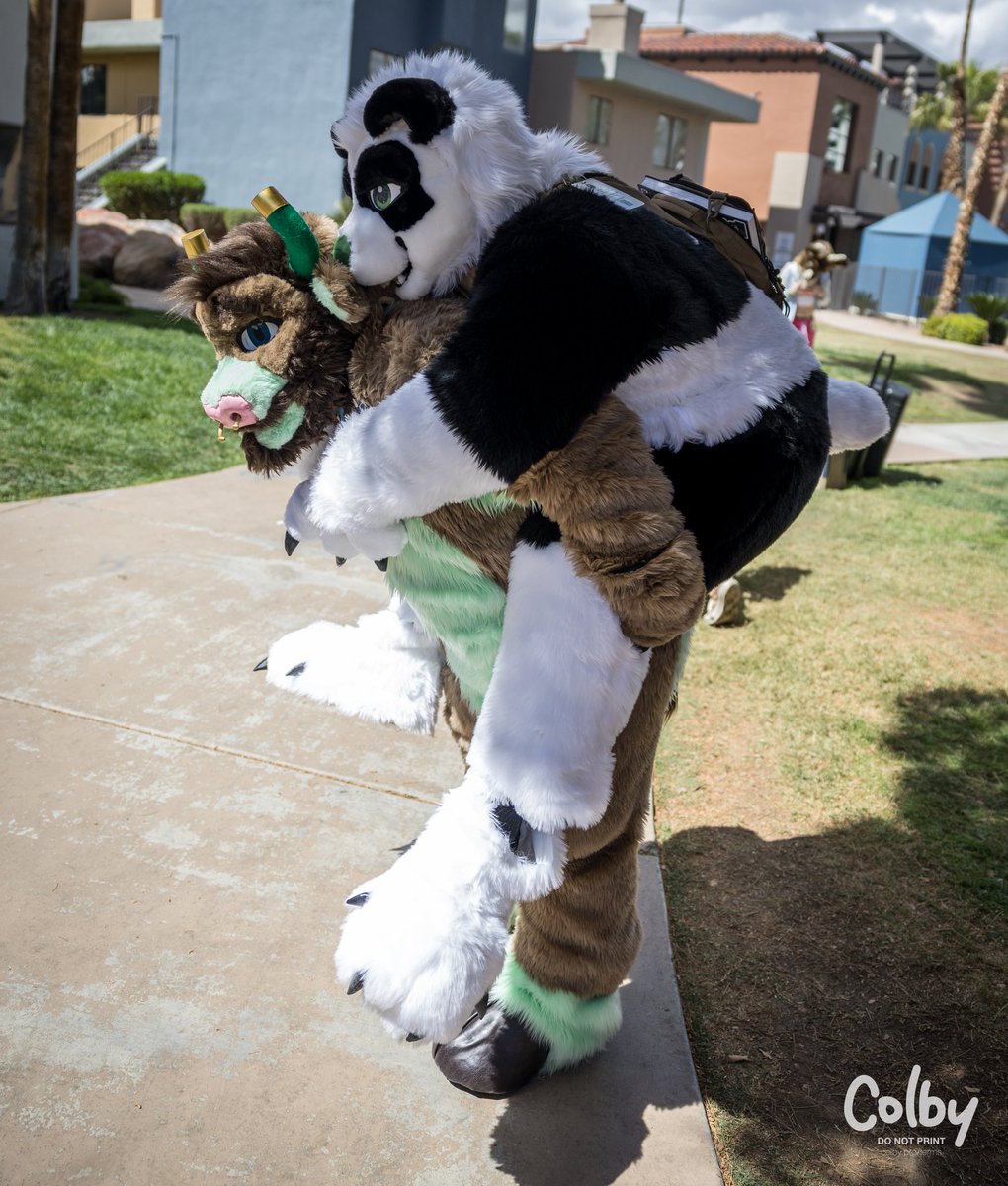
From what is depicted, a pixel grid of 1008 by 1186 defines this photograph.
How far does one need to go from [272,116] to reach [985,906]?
20.9m

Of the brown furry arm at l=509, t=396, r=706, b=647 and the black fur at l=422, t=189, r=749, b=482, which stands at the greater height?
the black fur at l=422, t=189, r=749, b=482

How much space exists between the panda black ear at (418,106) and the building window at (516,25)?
22831mm

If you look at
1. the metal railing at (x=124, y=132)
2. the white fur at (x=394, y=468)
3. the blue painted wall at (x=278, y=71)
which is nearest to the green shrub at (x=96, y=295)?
the blue painted wall at (x=278, y=71)

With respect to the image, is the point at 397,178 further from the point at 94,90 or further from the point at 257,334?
the point at 94,90

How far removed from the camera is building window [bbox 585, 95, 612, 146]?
78.7 ft

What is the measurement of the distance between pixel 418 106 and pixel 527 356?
47 centimetres

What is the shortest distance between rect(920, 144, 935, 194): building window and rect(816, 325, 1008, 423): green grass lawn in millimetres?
29369

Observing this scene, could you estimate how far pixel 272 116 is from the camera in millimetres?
20188

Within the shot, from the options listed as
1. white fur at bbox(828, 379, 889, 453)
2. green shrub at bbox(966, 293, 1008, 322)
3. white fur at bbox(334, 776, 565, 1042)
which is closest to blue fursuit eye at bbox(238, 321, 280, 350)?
white fur at bbox(334, 776, 565, 1042)

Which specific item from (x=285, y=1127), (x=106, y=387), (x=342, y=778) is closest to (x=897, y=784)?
(x=342, y=778)

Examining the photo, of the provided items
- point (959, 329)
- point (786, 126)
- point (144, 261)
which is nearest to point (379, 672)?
point (144, 261)

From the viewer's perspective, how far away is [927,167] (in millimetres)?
44938

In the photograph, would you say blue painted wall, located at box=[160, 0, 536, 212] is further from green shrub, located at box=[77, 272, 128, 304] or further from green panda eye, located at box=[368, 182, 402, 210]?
green panda eye, located at box=[368, 182, 402, 210]

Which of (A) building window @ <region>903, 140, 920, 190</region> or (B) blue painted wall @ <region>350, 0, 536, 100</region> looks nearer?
(B) blue painted wall @ <region>350, 0, 536, 100</region>
